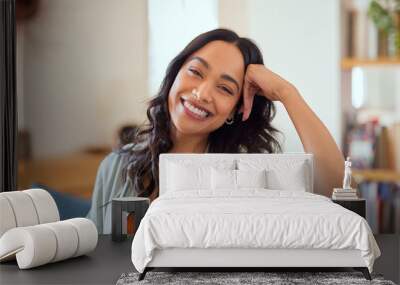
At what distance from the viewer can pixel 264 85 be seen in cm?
645

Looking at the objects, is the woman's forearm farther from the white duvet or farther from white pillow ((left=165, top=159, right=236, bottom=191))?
the white duvet

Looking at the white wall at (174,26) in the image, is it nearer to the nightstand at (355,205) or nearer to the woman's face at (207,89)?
the woman's face at (207,89)

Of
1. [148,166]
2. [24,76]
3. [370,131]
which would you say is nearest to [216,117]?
[148,166]

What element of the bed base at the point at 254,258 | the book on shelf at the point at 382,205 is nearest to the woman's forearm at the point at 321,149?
the book on shelf at the point at 382,205

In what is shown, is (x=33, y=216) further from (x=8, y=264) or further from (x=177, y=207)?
(x=177, y=207)

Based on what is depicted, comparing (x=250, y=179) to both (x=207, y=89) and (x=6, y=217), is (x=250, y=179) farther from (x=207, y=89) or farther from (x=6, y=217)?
(x=6, y=217)

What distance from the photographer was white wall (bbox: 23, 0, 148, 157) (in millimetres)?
6574

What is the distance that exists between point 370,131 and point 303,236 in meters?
2.15

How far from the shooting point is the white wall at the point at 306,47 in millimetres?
6461

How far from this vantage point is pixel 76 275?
4.82 m

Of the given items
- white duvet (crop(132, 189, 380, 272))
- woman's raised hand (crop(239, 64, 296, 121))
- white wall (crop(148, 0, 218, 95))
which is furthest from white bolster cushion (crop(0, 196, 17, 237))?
woman's raised hand (crop(239, 64, 296, 121))

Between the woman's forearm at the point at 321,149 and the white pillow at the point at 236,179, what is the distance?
28.3 inches

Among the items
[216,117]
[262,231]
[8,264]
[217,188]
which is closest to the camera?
[262,231]

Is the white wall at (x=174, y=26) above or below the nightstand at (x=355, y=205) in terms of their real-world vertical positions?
above
